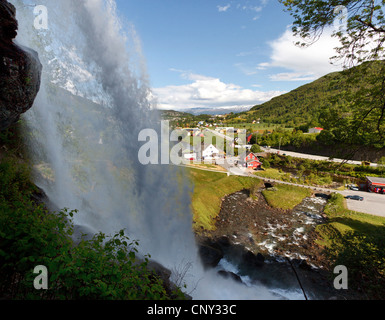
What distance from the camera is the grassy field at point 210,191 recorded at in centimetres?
2505

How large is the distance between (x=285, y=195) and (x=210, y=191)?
13676 mm

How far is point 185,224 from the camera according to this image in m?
15.7

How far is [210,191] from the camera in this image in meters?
34.0

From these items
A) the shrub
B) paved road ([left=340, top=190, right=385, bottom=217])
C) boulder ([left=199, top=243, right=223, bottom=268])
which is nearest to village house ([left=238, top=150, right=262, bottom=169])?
paved road ([left=340, top=190, right=385, bottom=217])

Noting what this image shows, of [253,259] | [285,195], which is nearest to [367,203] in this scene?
[285,195]

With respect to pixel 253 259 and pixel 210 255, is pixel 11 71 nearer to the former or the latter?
pixel 210 255

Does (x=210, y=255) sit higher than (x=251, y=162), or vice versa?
(x=251, y=162)

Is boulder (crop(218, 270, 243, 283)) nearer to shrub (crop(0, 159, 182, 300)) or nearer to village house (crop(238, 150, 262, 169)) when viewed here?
shrub (crop(0, 159, 182, 300))

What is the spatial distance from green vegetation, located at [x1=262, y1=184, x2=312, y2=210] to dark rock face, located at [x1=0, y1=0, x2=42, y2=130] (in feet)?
107

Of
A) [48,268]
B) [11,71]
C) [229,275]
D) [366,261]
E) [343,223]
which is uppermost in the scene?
[11,71]
